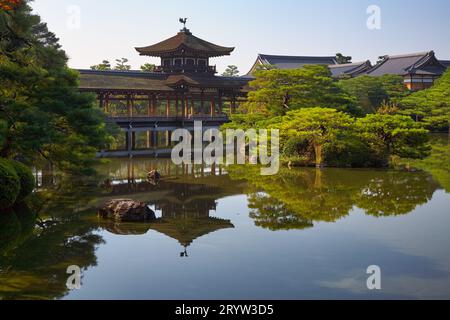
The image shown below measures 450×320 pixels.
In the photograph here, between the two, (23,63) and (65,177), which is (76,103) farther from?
(65,177)

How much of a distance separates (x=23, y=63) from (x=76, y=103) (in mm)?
2213

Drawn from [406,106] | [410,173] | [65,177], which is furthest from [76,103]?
[406,106]

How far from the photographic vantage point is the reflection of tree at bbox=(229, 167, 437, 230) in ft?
53.6

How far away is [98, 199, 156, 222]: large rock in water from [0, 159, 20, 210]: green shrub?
8.30 ft

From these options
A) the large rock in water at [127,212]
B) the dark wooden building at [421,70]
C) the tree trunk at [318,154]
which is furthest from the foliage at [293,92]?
the dark wooden building at [421,70]

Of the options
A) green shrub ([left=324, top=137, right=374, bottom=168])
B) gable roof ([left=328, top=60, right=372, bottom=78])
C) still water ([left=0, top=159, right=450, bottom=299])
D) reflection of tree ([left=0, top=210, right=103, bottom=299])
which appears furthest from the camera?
gable roof ([left=328, top=60, right=372, bottom=78])

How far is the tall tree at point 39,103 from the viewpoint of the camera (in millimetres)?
17531

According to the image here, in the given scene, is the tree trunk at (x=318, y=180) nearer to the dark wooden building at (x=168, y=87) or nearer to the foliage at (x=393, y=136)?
the foliage at (x=393, y=136)

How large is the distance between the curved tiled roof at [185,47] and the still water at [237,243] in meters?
20.9

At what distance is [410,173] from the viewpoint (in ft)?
84.6

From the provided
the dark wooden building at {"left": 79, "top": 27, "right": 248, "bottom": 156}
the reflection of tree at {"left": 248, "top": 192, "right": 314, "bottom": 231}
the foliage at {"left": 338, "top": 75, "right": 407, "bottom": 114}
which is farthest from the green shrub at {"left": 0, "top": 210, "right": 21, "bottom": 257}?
the foliage at {"left": 338, "top": 75, "right": 407, "bottom": 114}

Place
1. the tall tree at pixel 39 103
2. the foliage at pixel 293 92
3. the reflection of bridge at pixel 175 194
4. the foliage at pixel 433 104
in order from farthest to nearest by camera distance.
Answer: the foliage at pixel 433 104 → the foliage at pixel 293 92 → the tall tree at pixel 39 103 → the reflection of bridge at pixel 175 194

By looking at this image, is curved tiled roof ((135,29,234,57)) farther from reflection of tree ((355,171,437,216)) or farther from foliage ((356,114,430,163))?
reflection of tree ((355,171,437,216))

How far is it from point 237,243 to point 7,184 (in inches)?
268
